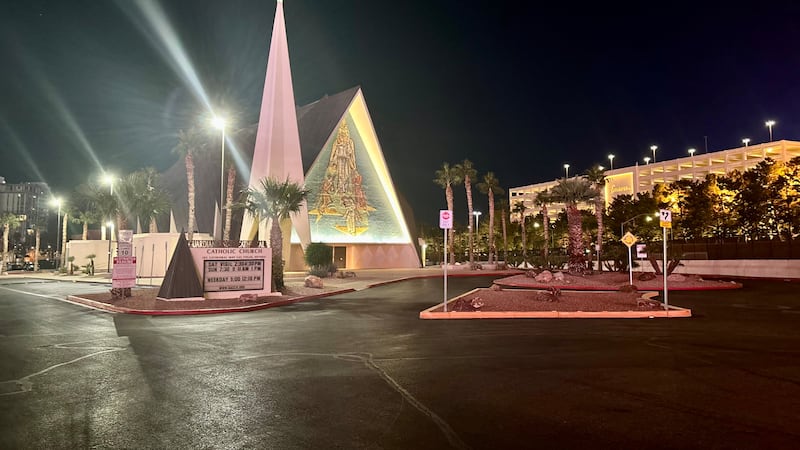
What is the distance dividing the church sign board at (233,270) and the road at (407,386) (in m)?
7.49

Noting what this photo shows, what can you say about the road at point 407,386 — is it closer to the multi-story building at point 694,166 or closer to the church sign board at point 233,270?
the church sign board at point 233,270

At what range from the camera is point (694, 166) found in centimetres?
9481

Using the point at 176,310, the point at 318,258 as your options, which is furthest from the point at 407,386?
the point at 318,258

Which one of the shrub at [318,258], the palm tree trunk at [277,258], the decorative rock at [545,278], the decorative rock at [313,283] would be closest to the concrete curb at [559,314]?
→ the palm tree trunk at [277,258]

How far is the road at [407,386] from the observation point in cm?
499

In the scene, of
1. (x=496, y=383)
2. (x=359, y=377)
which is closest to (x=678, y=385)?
(x=496, y=383)

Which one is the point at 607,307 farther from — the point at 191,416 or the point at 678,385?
the point at 191,416

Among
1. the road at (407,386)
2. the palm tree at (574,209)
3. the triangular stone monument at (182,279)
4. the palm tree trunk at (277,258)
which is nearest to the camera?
the road at (407,386)

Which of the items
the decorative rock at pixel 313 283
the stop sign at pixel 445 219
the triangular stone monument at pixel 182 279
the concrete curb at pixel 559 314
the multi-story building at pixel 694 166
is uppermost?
the multi-story building at pixel 694 166

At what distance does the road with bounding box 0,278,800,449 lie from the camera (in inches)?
197

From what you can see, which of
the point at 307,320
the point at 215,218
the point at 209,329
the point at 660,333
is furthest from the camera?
the point at 215,218

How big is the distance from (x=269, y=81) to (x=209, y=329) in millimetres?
34066

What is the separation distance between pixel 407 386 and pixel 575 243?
26.2 m

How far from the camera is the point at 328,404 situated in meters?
6.05
